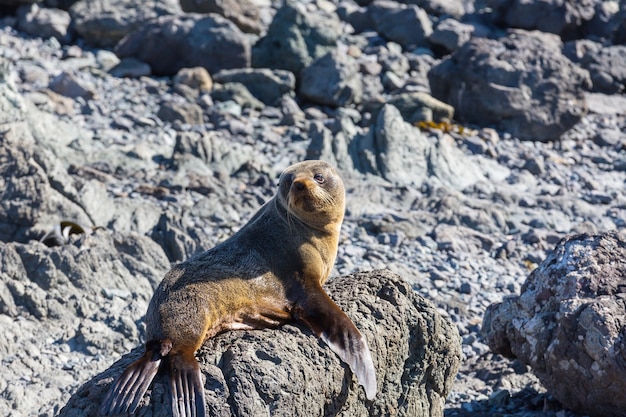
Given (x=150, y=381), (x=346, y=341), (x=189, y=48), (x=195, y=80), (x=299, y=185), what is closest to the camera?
(x=150, y=381)

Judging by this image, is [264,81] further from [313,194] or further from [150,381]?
[150,381]

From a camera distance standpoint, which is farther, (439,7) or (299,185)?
(439,7)

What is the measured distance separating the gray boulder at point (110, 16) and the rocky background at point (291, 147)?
0.06 metres

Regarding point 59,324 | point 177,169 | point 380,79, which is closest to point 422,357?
point 59,324

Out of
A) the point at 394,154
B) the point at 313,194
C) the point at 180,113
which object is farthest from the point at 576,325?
the point at 180,113

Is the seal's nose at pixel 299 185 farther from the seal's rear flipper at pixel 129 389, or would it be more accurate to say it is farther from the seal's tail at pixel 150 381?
the seal's rear flipper at pixel 129 389

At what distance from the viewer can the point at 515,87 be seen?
69.1 ft

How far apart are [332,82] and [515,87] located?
4.02 m

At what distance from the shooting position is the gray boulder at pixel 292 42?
2353 cm

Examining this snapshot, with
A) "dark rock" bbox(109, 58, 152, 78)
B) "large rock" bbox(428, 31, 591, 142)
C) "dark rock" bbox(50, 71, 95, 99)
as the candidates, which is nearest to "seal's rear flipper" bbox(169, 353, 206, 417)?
"dark rock" bbox(50, 71, 95, 99)

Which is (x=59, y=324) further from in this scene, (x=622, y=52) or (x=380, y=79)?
(x=622, y=52)

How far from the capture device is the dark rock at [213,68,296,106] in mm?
21578

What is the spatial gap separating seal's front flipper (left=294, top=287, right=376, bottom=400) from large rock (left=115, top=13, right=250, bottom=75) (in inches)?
688

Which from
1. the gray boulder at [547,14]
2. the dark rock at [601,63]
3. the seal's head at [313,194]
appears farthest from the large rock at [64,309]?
the gray boulder at [547,14]
